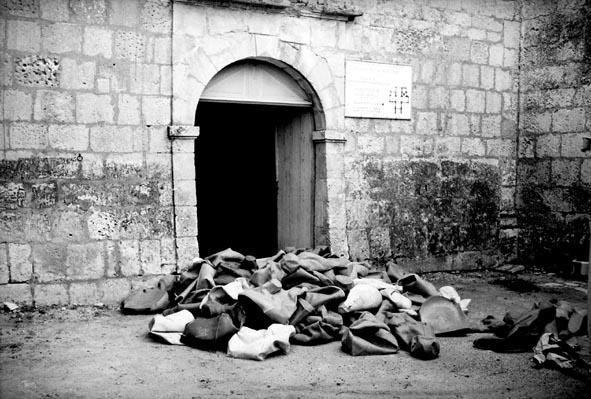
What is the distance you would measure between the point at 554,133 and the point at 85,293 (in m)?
5.89

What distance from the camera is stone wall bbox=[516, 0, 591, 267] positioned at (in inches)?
316

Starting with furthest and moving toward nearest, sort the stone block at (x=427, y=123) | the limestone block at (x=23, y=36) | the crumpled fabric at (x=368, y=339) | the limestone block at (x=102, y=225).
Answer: the stone block at (x=427, y=123), the limestone block at (x=102, y=225), the limestone block at (x=23, y=36), the crumpled fabric at (x=368, y=339)

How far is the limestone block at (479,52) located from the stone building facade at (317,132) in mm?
20

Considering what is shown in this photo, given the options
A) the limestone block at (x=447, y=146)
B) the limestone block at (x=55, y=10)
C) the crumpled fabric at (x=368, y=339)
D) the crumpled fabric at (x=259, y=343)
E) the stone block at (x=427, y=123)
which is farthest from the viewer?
the limestone block at (x=447, y=146)

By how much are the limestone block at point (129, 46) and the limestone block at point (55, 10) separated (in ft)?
1.58

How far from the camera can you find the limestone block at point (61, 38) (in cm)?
589

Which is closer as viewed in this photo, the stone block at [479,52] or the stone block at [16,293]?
the stone block at [16,293]

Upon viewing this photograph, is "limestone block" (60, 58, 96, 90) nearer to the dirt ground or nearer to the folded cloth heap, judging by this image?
the folded cloth heap

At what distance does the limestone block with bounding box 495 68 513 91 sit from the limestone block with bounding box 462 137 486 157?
75cm

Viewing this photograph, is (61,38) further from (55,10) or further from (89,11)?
(89,11)

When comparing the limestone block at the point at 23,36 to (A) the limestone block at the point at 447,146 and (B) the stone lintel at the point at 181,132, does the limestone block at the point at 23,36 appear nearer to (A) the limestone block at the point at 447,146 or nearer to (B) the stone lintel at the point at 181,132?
(B) the stone lintel at the point at 181,132

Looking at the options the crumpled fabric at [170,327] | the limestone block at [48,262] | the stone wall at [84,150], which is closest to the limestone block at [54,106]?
the stone wall at [84,150]

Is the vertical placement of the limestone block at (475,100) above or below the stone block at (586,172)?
above

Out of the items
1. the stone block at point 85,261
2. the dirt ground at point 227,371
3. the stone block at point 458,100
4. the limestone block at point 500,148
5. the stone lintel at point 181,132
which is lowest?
the dirt ground at point 227,371
